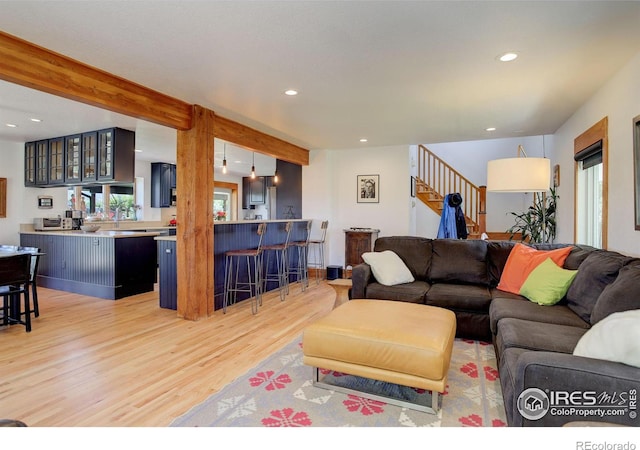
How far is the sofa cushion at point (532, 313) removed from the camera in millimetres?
2348

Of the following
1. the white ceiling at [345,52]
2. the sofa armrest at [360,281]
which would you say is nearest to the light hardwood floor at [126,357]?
the sofa armrest at [360,281]

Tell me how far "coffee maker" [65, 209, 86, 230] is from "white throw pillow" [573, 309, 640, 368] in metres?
7.19

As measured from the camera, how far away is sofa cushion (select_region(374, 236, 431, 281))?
3.86 meters

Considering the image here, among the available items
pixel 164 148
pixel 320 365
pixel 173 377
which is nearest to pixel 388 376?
pixel 320 365

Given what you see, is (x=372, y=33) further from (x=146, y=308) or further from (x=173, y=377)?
(x=146, y=308)

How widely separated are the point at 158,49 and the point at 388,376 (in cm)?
273

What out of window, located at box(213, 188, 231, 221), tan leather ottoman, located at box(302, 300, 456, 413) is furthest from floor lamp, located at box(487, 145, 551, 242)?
window, located at box(213, 188, 231, 221)

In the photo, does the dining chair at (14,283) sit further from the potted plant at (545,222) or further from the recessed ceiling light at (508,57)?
the potted plant at (545,222)

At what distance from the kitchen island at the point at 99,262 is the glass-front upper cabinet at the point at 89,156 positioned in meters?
0.88

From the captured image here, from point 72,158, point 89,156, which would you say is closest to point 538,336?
point 89,156

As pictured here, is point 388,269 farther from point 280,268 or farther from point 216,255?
point 280,268

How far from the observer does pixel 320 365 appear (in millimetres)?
2268

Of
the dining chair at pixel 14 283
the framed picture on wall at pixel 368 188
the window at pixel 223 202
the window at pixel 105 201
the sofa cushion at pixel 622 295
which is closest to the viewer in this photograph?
the sofa cushion at pixel 622 295

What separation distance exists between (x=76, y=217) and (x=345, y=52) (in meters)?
6.07
